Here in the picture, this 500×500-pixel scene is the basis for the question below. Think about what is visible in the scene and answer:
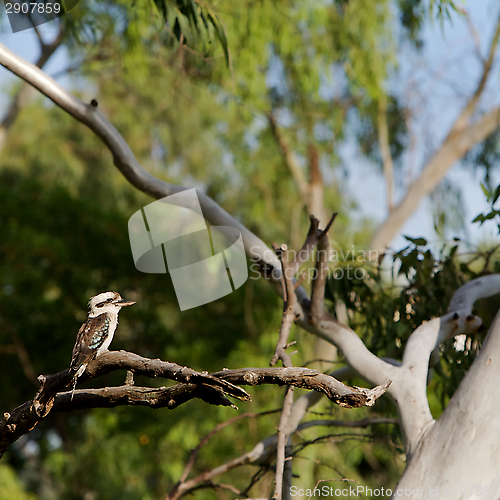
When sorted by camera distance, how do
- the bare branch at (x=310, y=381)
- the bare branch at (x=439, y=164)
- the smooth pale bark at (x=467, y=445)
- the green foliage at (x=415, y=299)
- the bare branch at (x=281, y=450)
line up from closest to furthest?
the bare branch at (x=310, y=381)
the bare branch at (x=281, y=450)
the smooth pale bark at (x=467, y=445)
the green foliage at (x=415, y=299)
the bare branch at (x=439, y=164)

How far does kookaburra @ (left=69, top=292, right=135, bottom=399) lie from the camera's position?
145 centimetres

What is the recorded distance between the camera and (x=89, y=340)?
4.95 feet

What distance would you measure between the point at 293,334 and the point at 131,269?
293 centimetres

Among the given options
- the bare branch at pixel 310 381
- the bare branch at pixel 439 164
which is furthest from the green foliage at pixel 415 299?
the bare branch at pixel 439 164

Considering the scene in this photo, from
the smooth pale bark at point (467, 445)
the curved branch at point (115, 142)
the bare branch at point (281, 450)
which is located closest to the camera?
the bare branch at point (281, 450)

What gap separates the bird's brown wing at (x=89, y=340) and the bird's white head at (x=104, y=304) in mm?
33

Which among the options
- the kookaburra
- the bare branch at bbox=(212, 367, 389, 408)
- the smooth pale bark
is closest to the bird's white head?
the kookaburra

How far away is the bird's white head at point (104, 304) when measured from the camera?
1678 millimetres

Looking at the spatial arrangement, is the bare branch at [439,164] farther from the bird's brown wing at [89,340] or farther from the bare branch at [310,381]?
the bare branch at [310,381]

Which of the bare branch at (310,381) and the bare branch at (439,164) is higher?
the bare branch at (310,381)

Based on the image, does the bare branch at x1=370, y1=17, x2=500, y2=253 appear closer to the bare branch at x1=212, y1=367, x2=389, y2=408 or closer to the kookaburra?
the kookaburra

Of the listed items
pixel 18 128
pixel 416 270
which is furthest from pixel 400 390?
pixel 18 128

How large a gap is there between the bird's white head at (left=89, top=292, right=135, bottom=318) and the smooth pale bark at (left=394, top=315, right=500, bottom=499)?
1.00 metres

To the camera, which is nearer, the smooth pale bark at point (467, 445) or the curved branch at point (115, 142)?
the smooth pale bark at point (467, 445)
